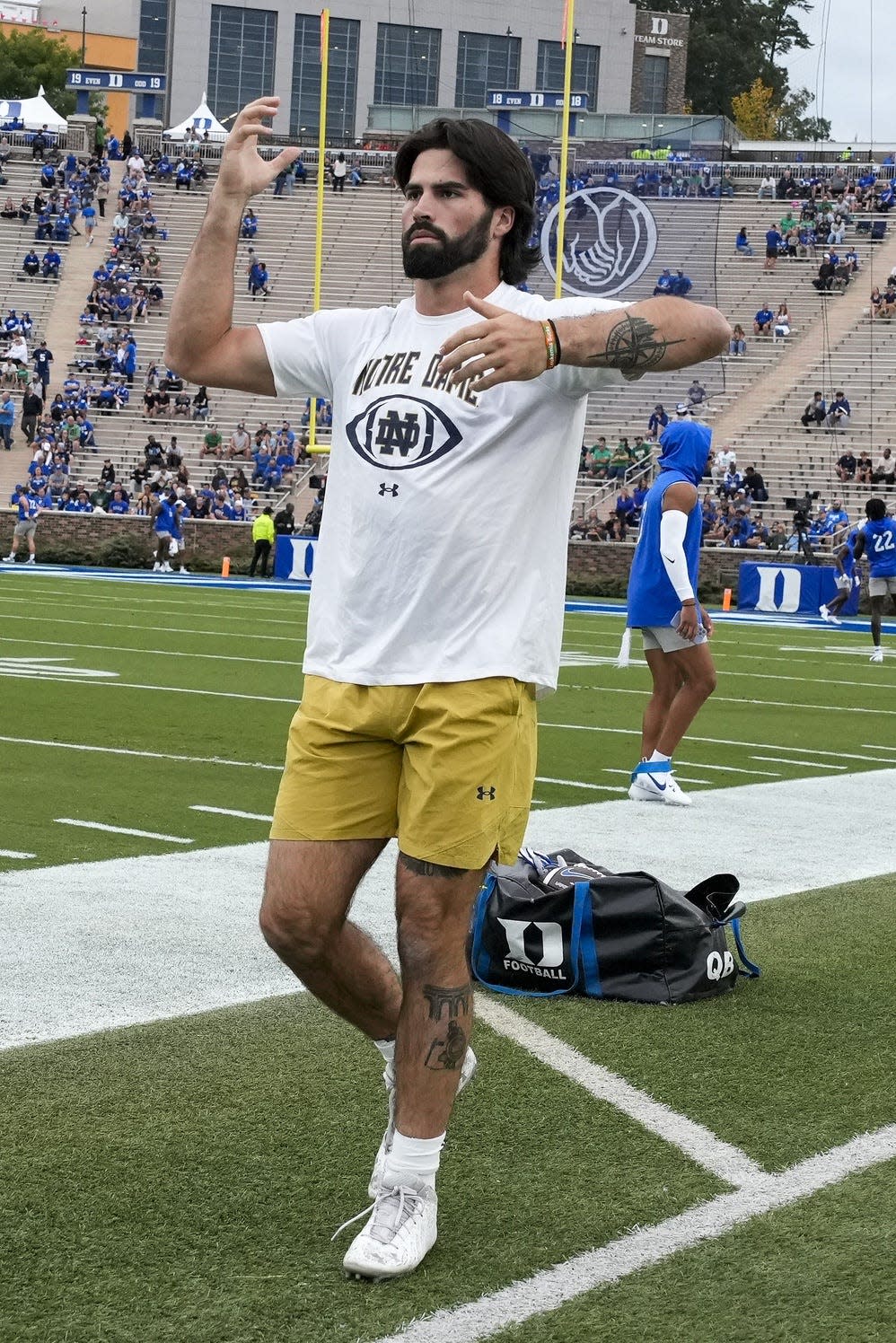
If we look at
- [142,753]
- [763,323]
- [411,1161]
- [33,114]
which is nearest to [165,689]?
[142,753]

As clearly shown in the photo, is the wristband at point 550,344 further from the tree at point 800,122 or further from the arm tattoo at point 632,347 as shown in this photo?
the tree at point 800,122

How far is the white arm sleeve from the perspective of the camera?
911 centimetres

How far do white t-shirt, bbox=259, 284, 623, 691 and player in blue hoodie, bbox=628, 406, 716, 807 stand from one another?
5.41 meters

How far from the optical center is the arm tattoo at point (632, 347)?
3484mm

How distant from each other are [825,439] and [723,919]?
3509cm

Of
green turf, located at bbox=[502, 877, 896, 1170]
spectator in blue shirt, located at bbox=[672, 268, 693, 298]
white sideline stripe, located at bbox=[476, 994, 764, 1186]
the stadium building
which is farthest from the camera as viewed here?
the stadium building

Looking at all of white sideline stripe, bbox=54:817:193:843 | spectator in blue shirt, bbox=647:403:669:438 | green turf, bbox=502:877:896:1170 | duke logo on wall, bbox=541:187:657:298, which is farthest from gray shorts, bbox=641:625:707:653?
duke logo on wall, bbox=541:187:657:298

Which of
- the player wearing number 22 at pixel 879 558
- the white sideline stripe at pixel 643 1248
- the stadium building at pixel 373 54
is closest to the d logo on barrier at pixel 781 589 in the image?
the player wearing number 22 at pixel 879 558

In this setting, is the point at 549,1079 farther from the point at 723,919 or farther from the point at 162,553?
the point at 162,553

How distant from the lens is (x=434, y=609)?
354 cm

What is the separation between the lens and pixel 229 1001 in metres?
5.15

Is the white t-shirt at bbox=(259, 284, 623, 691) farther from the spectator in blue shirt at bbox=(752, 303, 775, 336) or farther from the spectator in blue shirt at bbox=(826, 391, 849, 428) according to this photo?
the spectator in blue shirt at bbox=(752, 303, 775, 336)

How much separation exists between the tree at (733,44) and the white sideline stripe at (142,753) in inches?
3348

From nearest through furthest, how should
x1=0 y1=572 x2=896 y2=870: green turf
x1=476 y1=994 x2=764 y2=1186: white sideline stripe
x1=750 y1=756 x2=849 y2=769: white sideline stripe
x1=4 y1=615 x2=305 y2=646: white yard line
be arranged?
x1=476 y1=994 x2=764 y2=1186: white sideline stripe → x1=0 y1=572 x2=896 y2=870: green turf → x1=750 y1=756 x2=849 y2=769: white sideline stripe → x1=4 y1=615 x2=305 y2=646: white yard line
